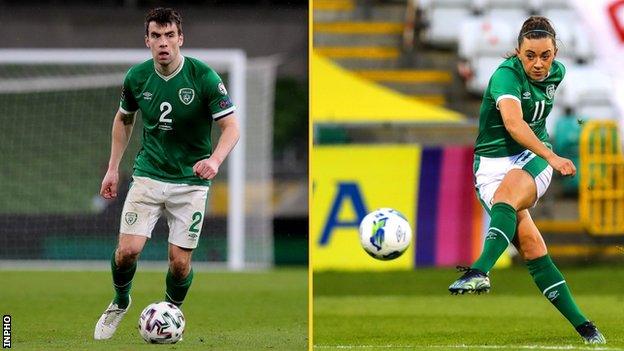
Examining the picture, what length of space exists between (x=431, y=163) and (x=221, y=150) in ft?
23.9

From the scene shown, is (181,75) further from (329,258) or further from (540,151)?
(329,258)

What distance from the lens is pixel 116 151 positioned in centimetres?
709

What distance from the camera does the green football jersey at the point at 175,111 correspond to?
22.8ft

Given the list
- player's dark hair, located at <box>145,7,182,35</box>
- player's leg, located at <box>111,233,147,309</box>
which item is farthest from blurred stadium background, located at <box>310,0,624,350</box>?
player's dark hair, located at <box>145,7,182,35</box>

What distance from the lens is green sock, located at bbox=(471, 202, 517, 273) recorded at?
6637 mm

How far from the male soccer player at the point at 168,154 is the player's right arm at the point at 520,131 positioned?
1.42 metres

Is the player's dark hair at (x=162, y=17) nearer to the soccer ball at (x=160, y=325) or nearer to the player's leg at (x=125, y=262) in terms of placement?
the player's leg at (x=125, y=262)

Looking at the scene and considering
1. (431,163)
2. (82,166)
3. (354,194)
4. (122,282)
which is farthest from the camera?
(82,166)

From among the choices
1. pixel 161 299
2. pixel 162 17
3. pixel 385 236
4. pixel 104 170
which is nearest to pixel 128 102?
pixel 162 17

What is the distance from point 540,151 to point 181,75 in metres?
1.95

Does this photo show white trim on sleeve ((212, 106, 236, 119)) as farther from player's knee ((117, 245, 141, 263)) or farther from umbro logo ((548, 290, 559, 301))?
umbro logo ((548, 290, 559, 301))

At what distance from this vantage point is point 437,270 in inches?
531

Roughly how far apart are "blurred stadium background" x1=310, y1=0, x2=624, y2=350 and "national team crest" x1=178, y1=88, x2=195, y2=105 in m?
3.14

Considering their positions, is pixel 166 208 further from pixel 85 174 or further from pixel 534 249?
pixel 85 174
